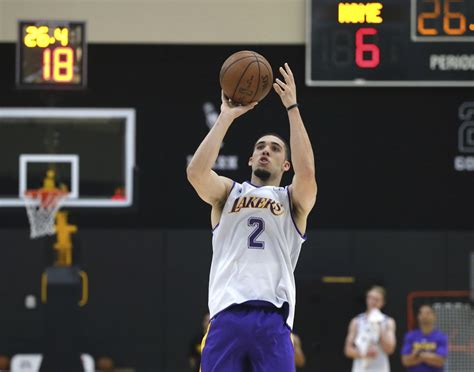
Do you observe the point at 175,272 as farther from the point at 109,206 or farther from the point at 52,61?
the point at 52,61

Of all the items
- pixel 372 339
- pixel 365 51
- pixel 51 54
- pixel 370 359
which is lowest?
pixel 370 359

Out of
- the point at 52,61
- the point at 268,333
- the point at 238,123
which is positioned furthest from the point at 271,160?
the point at 238,123

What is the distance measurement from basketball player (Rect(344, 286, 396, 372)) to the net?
1421 millimetres

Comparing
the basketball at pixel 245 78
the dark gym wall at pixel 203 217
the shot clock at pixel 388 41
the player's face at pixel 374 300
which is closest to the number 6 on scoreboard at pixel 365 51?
the shot clock at pixel 388 41

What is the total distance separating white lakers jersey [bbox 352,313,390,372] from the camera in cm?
1101

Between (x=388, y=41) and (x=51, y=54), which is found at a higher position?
(x=388, y=41)

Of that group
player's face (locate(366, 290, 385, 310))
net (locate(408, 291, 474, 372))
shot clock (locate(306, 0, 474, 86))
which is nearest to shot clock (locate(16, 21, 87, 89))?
shot clock (locate(306, 0, 474, 86))

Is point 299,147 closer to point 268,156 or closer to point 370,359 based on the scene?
point 268,156

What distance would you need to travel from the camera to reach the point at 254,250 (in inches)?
202

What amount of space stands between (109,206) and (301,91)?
2.46 m

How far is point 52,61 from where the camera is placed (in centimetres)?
1076

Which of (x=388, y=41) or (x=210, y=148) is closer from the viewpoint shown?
(x=210, y=148)

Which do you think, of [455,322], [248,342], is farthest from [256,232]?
[455,322]

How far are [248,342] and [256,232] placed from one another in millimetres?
504
